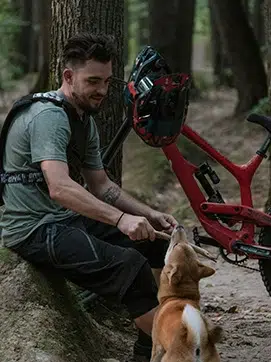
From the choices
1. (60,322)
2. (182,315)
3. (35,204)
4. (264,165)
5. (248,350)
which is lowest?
(264,165)

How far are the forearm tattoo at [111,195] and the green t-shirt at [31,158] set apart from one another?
0.40 meters

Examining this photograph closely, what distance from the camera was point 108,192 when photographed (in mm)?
5418

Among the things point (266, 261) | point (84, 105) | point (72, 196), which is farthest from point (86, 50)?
point (266, 261)

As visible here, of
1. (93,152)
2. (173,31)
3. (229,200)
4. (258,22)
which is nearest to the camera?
(93,152)

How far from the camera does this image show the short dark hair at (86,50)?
485 centimetres

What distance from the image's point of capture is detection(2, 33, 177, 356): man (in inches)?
181

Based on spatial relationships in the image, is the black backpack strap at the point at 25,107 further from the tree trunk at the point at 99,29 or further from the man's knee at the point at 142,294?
the tree trunk at the point at 99,29

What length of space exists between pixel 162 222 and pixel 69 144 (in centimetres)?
79

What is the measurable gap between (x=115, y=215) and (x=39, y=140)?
627mm

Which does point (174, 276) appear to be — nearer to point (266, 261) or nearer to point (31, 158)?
point (31, 158)

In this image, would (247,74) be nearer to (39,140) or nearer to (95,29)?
(95,29)

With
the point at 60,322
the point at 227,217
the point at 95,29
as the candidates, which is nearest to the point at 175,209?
the point at 227,217

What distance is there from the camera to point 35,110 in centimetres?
479

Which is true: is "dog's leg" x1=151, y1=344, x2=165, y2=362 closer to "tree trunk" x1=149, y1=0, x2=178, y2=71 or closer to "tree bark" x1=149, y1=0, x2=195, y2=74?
"tree bark" x1=149, y1=0, x2=195, y2=74
